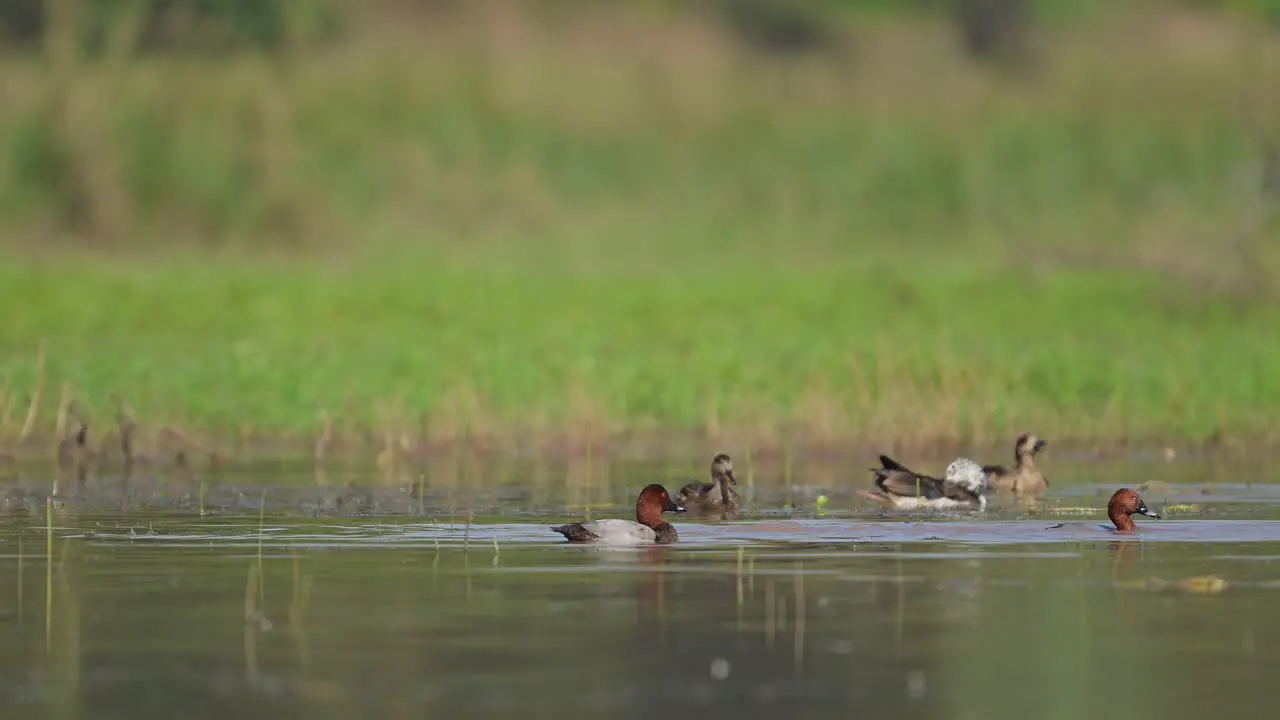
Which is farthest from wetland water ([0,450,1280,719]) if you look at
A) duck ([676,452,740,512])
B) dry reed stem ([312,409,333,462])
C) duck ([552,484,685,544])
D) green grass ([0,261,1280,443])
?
green grass ([0,261,1280,443])

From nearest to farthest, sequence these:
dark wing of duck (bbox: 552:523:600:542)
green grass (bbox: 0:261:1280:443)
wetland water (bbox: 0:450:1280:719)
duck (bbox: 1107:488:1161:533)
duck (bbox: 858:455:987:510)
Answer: wetland water (bbox: 0:450:1280:719) → dark wing of duck (bbox: 552:523:600:542) → duck (bbox: 1107:488:1161:533) → duck (bbox: 858:455:987:510) → green grass (bbox: 0:261:1280:443)

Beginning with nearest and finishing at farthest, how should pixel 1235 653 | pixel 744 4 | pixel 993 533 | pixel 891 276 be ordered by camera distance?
pixel 1235 653 → pixel 993 533 → pixel 891 276 → pixel 744 4

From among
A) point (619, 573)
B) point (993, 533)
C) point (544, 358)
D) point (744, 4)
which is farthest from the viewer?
point (744, 4)

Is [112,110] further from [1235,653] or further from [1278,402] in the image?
[1235,653]

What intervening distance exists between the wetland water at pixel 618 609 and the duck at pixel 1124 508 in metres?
0.18

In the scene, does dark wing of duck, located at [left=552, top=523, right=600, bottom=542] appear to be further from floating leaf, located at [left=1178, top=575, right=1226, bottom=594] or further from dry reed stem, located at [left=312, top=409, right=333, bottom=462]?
dry reed stem, located at [left=312, top=409, right=333, bottom=462]

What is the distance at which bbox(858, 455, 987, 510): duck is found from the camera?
1797 cm

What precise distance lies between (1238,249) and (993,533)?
16.7 metres

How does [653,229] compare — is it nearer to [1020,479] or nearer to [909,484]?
[1020,479]

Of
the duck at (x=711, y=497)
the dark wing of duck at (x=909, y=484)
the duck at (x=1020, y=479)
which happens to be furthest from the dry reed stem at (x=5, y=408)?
the duck at (x=1020, y=479)

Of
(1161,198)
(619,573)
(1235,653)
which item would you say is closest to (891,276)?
(1161,198)

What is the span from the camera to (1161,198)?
41.0 m

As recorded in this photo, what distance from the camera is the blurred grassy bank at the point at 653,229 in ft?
80.9

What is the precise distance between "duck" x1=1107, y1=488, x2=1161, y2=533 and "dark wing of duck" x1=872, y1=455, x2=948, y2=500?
1.84 metres
